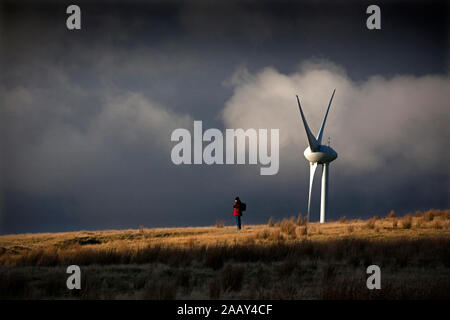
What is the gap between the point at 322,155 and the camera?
166 feet

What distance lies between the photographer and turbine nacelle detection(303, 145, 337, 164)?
5053cm

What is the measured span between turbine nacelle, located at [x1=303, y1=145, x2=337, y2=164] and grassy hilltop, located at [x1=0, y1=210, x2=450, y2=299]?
2162 centimetres

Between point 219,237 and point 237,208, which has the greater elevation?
point 237,208

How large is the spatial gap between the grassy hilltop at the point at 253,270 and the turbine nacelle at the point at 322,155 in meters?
21.6

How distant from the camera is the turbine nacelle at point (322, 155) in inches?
1989

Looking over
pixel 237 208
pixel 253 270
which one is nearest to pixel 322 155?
pixel 237 208

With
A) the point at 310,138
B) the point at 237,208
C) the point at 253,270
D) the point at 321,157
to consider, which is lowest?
the point at 253,270

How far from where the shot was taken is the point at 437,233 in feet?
91.8

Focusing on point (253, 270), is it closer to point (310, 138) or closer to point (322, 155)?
point (310, 138)

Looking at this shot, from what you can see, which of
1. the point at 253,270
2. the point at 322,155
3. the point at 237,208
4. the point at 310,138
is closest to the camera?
the point at 253,270

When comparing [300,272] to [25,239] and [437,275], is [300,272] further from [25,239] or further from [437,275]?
[25,239]

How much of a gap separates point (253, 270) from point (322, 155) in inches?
1286

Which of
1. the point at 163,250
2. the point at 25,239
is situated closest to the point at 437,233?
the point at 163,250
